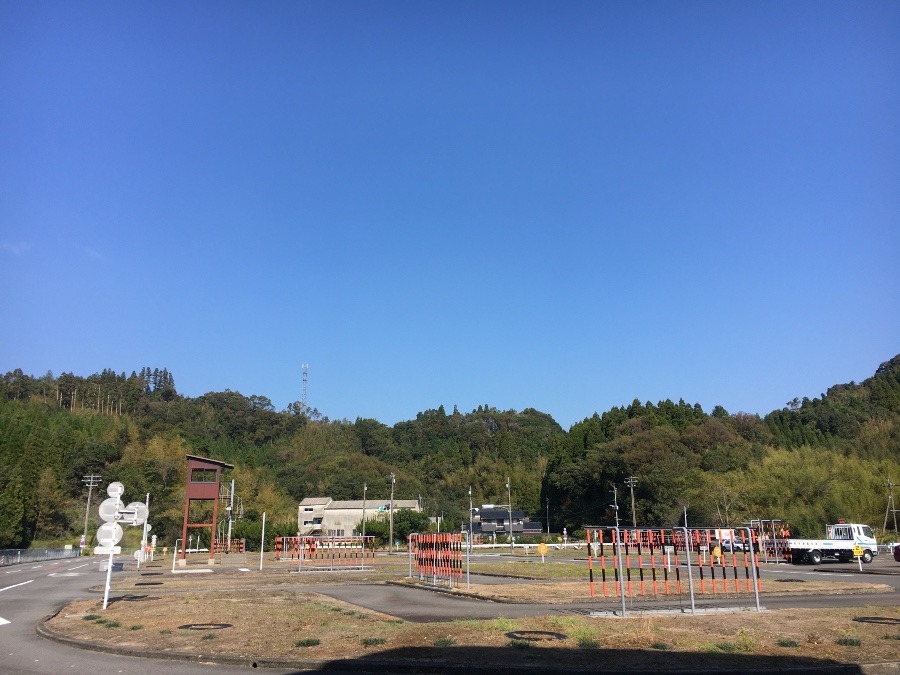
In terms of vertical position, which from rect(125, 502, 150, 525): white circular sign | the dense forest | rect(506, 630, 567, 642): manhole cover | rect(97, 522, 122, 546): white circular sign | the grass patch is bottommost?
rect(506, 630, 567, 642): manhole cover

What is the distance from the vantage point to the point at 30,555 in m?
57.0

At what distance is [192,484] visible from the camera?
47.1 meters

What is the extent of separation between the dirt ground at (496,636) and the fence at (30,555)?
39490mm

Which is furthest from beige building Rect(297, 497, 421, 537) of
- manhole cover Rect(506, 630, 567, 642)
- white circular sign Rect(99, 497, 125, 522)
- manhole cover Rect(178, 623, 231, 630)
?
manhole cover Rect(506, 630, 567, 642)

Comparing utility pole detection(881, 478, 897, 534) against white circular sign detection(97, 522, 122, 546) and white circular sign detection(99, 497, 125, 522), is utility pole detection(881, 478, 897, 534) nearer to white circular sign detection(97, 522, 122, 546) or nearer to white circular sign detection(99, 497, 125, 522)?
white circular sign detection(97, 522, 122, 546)

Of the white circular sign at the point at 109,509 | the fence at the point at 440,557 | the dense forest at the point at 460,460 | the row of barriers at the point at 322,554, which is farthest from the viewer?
the dense forest at the point at 460,460

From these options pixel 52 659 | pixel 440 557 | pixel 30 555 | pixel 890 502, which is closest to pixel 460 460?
pixel 890 502

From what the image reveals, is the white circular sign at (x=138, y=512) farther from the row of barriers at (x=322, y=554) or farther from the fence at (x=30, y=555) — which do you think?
the fence at (x=30, y=555)

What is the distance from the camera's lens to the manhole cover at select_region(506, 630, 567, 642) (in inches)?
452

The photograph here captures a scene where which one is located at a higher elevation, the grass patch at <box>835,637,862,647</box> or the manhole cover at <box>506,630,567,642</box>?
the grass patch at <box>835,637,862,647</box>

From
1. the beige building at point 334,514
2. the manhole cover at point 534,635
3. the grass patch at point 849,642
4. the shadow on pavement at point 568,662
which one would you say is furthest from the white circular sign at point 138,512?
the beige building at point 334,514

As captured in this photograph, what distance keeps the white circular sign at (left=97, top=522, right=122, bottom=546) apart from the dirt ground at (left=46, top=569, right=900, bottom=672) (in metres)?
1.63

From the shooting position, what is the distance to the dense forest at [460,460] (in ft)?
231

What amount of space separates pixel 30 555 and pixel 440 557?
4905cm
